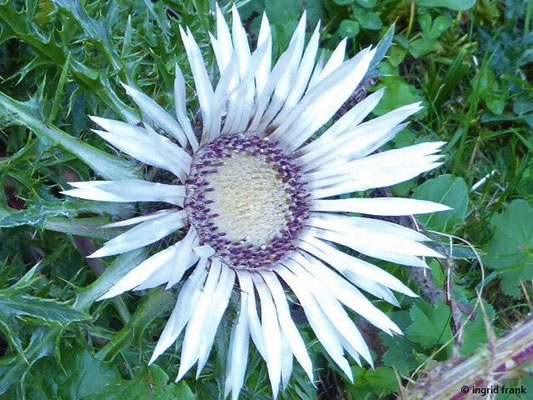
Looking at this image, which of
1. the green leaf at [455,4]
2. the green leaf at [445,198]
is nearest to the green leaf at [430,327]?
the green leaf at [445,198]

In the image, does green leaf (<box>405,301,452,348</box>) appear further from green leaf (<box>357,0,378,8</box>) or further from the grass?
green leaf (<box>357,0,378,8</box>)

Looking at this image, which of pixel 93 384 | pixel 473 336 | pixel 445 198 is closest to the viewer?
pixel 93 384

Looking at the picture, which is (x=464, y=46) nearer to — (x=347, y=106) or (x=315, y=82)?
(x=347, y=106)

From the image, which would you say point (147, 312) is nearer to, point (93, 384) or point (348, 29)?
point (93, 384)

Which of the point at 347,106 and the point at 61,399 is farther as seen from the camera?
the point at 347,106

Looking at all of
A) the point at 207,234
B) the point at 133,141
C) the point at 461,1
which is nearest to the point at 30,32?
the point at 133,141

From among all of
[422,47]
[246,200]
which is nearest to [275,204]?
[246,200]
